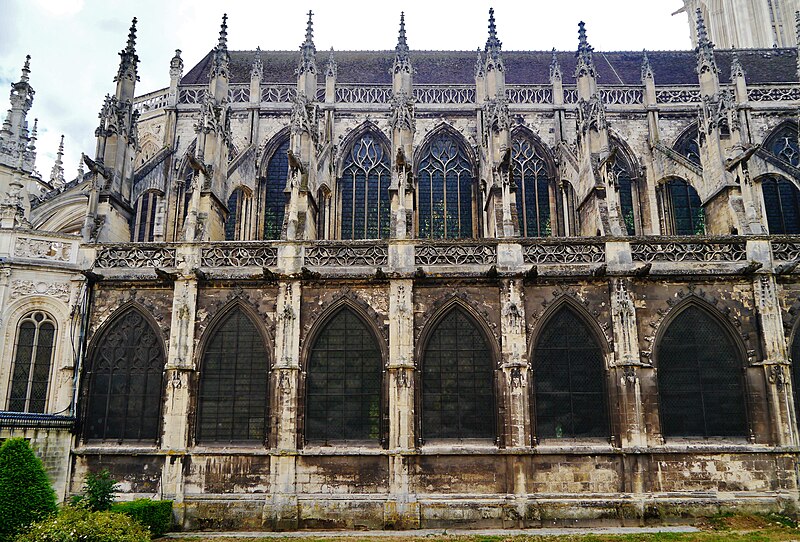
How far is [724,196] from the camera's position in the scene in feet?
56.2

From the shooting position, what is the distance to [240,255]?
52.4 ft

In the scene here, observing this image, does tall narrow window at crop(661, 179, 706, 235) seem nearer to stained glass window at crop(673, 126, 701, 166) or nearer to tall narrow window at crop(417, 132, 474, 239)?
stained glass window at crop(673, 126, 701, 166)

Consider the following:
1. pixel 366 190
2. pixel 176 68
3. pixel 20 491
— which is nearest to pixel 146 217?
pixel 176 68

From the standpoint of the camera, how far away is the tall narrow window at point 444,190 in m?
21.6

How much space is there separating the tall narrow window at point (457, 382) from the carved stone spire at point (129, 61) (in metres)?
13.2

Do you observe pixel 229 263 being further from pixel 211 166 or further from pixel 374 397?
pixel 374 397

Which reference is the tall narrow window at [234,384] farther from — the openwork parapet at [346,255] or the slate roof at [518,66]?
the slate roof at [518,66]

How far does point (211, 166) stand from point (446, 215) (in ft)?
28.6

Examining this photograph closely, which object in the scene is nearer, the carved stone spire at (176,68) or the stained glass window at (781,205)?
the stained glass window at (781,205)

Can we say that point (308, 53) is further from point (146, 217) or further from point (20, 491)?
point (20, 491)

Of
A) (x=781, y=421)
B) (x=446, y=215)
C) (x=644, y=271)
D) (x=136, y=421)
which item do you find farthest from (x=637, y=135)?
(x=136, y=421)

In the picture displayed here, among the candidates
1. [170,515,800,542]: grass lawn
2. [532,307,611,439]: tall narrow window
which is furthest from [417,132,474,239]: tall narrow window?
[170,515,800,542]: grass lawn

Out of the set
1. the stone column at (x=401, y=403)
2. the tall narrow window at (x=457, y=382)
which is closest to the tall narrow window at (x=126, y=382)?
the stone column at (x=401, y=403)

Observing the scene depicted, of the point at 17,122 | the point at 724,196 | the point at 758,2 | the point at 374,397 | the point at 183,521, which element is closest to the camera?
the point at 183,521
